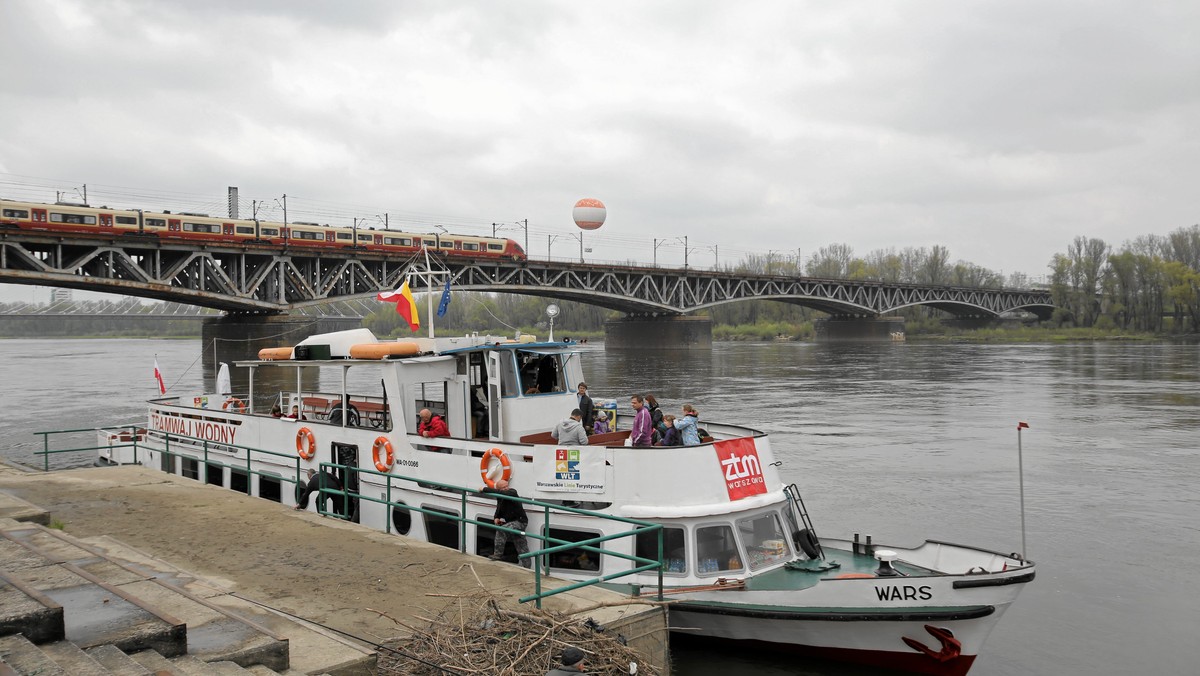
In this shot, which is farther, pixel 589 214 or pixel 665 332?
pixel 665 332

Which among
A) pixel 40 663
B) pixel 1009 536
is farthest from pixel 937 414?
pixel 40 663

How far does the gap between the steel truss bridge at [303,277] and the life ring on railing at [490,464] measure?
1907 centimetres

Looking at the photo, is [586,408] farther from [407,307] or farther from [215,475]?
[215,475]

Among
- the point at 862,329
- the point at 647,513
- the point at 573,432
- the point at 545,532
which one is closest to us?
the point at 545,532

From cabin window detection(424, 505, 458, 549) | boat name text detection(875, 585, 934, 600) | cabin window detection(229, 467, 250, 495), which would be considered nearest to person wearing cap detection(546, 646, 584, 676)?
boat name text detection(875, 585, 934, 600)

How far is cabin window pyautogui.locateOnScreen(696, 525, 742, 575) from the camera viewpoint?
1099 cm

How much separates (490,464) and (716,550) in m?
3.23

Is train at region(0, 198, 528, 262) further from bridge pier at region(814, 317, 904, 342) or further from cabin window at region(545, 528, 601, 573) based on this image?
bridge pier at region(814, 317, 904, 342)

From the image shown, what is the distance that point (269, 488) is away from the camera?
16391 millimetres

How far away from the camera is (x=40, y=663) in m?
5.67

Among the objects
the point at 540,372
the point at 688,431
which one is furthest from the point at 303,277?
the point at 688,431

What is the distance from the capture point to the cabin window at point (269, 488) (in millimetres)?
16141

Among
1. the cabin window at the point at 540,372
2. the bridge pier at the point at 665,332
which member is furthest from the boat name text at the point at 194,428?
the bridge pier at the point at 665,332

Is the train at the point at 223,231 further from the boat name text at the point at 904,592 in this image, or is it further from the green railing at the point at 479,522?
the boat name text at the point at 904,592
